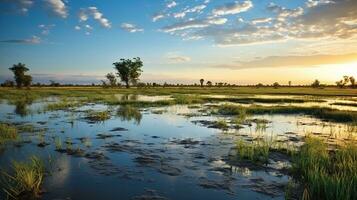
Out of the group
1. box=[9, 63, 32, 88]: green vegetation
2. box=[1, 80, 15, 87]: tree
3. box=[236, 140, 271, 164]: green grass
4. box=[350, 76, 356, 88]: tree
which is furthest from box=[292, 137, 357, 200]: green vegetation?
box=[350, 76, 356, 88]: tree

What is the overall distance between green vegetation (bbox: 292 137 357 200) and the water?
0.79m

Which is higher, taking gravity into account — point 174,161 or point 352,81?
point 352,81

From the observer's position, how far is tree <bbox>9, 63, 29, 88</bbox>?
297 ft

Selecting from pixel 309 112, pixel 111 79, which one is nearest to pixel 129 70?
pixel 111 79

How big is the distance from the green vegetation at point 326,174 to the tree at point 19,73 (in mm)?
91122

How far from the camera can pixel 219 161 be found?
517 inches

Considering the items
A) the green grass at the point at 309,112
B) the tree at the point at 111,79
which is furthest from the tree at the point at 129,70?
the green grass at the point at 309,112

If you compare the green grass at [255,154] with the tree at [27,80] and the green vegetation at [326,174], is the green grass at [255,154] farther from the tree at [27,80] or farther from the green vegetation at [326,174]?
the tree at [27,80]

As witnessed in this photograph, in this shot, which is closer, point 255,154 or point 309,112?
point 255,154

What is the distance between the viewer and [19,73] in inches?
3573

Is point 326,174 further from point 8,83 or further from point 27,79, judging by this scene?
point 8,83

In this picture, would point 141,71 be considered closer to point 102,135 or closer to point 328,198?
point 102,135

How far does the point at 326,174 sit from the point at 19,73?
9566 cm

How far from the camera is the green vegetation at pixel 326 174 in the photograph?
8367 mm
